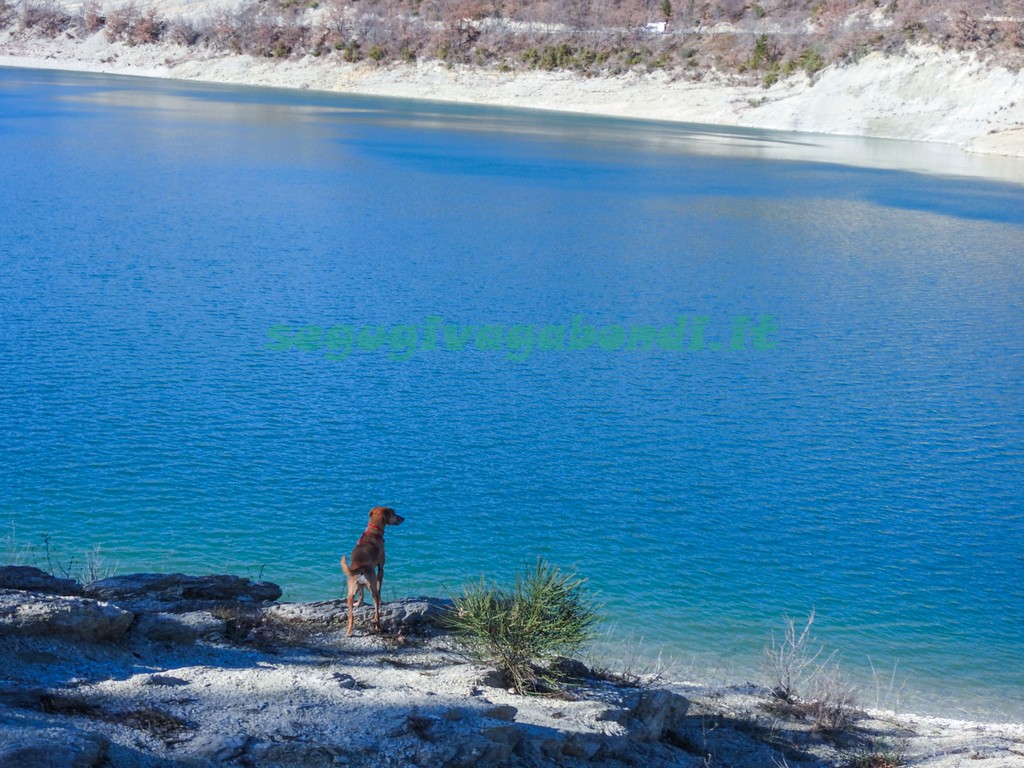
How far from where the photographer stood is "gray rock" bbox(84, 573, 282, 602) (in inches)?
294

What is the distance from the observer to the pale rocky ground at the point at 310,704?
4.86 meters

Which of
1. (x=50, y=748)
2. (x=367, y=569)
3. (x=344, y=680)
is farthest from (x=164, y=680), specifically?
(x=367, y=569)

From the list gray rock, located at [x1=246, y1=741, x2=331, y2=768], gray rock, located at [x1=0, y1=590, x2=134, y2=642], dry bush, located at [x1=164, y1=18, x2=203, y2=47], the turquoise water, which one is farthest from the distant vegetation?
gray rock, located at [x1=246, y1=741, x2=331, y2=768]

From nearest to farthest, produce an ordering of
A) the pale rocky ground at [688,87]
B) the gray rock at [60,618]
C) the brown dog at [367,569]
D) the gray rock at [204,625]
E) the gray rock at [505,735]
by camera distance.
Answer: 1. the gray rock at [505,735]
2. the gray rock at [60,618]
3. the gray rock at [204,625]
4. the brown dog at [367,569]
5. the pale rocky ground at [688,87]

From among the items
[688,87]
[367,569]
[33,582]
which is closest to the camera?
[33,582]

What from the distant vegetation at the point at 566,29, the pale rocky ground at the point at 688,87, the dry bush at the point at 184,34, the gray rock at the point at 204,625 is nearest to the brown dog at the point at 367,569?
the gray rock at the point at 204,625

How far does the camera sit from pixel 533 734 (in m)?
5.58

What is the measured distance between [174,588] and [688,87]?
283 feet

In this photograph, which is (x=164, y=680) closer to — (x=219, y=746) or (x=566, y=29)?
(x=219, y=746)

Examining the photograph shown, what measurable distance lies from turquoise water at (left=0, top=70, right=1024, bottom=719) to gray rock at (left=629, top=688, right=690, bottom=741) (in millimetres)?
3241


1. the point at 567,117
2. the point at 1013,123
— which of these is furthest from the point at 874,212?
the point at 567,117

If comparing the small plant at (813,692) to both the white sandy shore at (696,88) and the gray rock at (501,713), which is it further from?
the white sandy shore at (696,88)

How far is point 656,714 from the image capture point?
640 cm

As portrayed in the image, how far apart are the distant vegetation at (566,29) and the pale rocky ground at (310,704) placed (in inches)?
3015
